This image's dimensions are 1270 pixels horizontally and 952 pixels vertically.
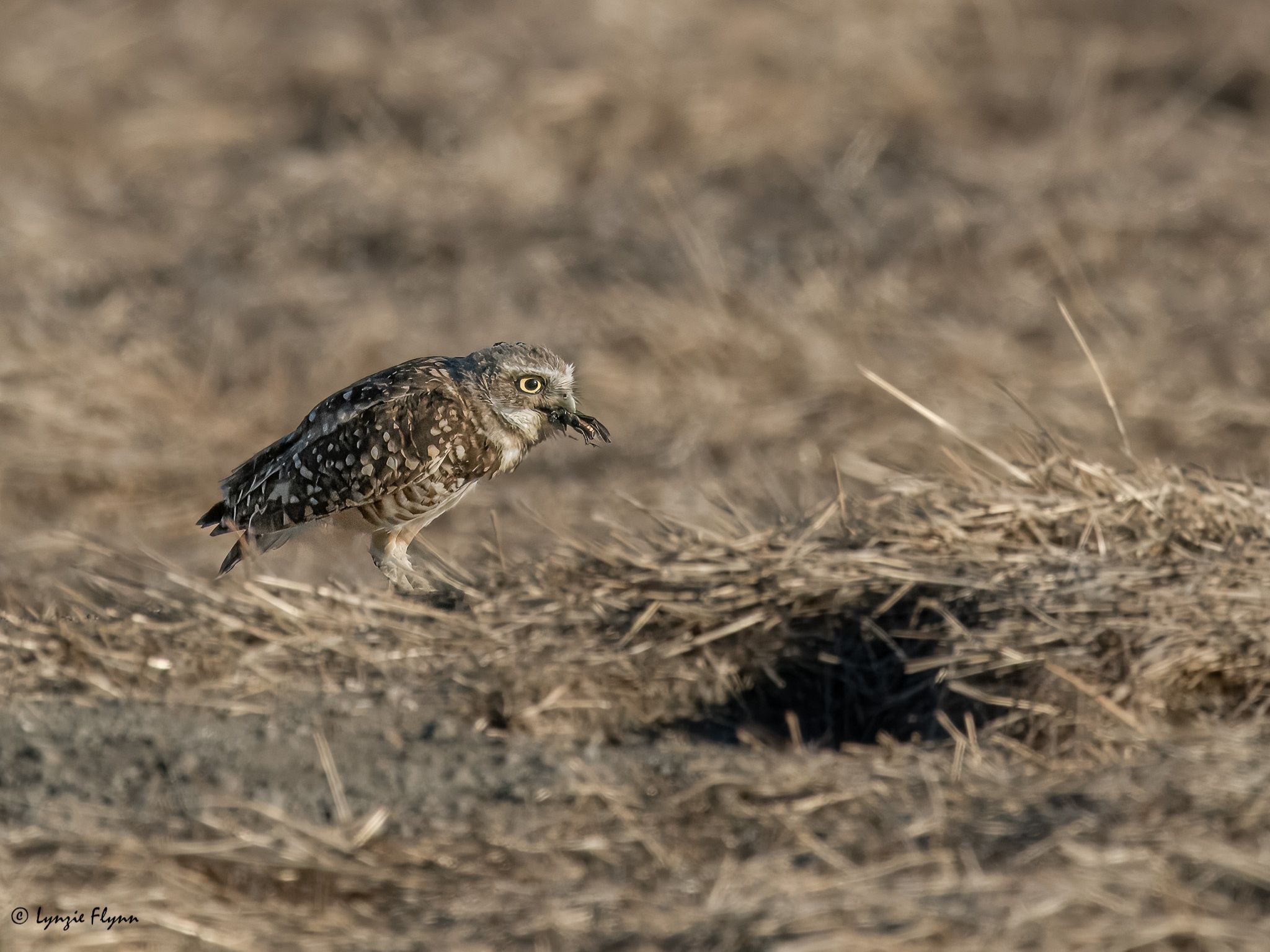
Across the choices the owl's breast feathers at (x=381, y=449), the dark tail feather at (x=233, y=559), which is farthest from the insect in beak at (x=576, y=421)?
the dark tail feather at (x=233, y=559)

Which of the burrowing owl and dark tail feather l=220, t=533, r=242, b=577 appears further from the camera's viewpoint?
dark tail feather l=220, t=533, r=242, b=577

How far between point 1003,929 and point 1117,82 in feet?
33.9

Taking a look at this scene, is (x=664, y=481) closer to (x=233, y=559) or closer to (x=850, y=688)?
(x=233, y=559)

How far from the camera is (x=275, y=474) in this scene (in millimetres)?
5090

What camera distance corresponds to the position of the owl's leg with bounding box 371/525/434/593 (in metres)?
4.81

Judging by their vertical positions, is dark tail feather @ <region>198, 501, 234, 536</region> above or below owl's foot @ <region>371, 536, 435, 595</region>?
above

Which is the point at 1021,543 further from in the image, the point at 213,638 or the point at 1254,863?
the point at 213,638

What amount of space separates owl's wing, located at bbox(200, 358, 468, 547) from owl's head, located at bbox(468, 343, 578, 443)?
0.41ft

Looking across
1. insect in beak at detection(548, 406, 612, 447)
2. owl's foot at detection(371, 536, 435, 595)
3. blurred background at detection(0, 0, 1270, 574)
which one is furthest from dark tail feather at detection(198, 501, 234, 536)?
insect in beak at detection(548, 406, 612, 447)

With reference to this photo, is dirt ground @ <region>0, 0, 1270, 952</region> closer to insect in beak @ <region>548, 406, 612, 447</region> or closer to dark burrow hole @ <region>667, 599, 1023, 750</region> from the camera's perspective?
dark burrow hole @ <region>667, 599, 1023, 750</region>

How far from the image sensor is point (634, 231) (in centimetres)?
934

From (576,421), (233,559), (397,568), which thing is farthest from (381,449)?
(233,559)

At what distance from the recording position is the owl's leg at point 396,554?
15.8 ft

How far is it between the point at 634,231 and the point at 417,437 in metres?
4.86
